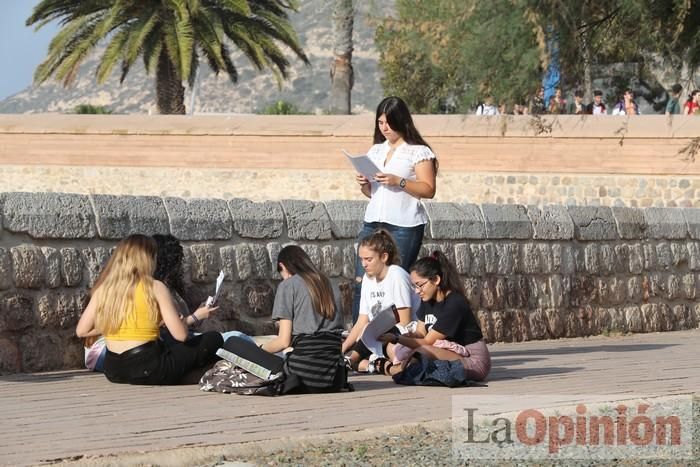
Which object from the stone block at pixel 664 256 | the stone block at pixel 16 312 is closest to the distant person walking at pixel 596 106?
the stone block at pixel 664 256

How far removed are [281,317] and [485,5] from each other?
12.2 ft

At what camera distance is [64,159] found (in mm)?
23516

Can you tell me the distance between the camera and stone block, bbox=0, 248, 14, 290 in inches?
346

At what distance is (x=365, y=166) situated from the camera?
869cm

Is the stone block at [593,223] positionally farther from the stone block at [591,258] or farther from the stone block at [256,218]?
the stone block at [256,218]

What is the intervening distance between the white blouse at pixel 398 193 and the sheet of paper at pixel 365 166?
0.36ft

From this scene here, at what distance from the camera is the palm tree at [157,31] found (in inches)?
1057

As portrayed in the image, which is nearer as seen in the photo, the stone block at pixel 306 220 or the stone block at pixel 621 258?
the stone block at pixel 306 220

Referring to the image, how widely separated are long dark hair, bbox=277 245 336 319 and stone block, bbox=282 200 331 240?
7.86 ft

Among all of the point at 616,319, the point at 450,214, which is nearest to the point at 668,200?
the point at 616,319

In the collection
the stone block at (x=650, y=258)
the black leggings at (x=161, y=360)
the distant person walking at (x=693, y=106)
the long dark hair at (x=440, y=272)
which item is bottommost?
the black leggings at (x=161, y=360)

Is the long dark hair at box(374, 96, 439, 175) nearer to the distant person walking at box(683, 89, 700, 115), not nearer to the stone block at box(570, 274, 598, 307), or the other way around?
the stone block at box(570, 274, 598, 307)

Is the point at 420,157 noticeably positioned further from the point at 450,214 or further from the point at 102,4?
the point at 102,4

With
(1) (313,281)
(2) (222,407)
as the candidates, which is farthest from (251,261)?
(2) (222,407)
